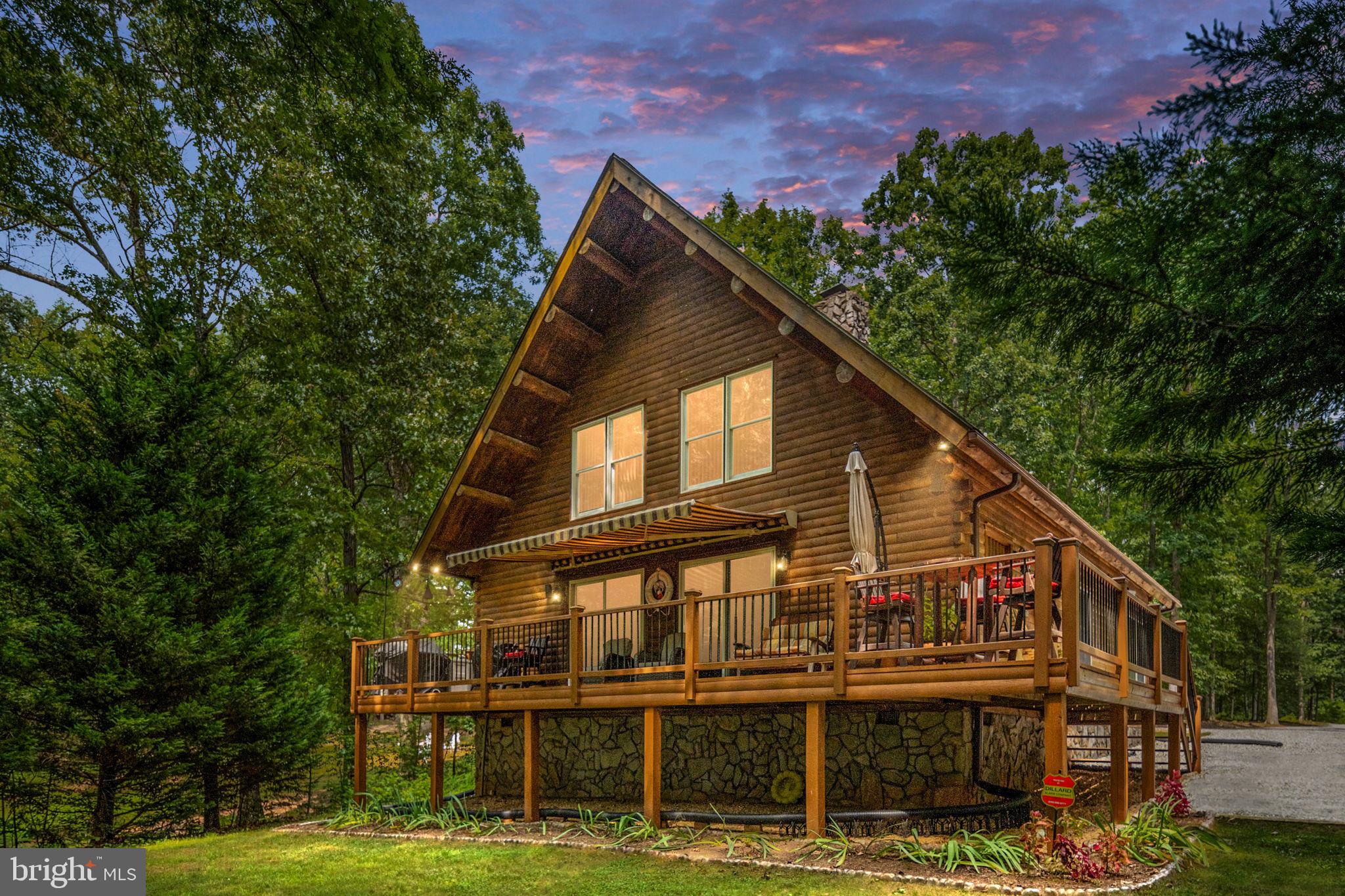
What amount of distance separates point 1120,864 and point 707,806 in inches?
246

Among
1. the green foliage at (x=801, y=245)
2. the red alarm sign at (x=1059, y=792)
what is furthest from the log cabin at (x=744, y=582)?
the green foliage at (x=801, y=245)

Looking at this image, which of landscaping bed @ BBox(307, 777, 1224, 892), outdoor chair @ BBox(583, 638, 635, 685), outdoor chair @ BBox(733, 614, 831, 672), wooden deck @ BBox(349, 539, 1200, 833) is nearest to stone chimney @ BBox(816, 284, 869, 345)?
wooden deck @ BBox(349, 539, 1200, 833)

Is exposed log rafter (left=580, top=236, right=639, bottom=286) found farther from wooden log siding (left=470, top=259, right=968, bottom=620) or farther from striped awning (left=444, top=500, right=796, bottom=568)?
striped awning (left=444, top=500, right=796, bottom=568)

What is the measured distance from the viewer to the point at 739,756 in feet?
45.0

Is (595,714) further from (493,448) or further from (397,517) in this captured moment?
(397,517)

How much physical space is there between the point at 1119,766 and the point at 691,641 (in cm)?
502

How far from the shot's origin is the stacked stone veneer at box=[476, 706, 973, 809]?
38.5 ft

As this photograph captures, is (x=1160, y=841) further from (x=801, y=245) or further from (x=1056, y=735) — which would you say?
(x=801, y=245)

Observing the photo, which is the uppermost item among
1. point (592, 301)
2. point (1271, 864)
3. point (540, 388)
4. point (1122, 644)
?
point (592, 301)

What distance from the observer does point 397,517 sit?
25359 millimetres

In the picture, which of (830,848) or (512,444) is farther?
(512,444)

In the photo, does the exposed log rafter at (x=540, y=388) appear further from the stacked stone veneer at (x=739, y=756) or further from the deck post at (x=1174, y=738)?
the deck post at (x=1174, y=738)

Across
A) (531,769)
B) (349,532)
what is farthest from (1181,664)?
(349,532)

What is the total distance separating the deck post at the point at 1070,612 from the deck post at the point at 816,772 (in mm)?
2781
